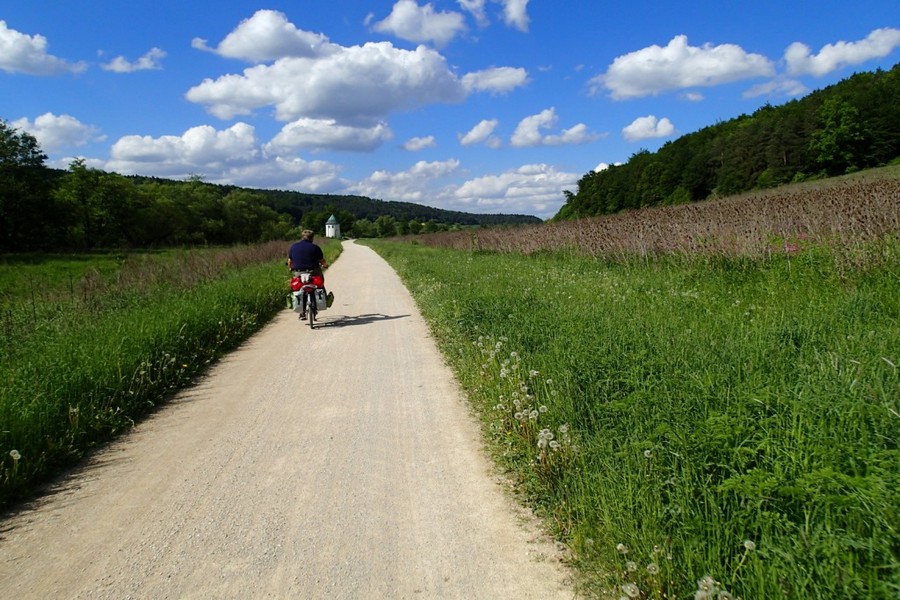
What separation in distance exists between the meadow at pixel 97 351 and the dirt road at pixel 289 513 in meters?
0.31

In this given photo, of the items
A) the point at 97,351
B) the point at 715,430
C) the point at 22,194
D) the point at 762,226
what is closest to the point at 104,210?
the point at 22,194

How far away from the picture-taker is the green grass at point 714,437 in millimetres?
2150

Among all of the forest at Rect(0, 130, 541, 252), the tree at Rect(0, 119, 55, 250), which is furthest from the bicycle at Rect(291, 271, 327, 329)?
the tree at Rect(0, 119, 55, 250)

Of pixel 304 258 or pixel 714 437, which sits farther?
pixel 304 258

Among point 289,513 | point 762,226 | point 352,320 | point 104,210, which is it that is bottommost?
point 289,513

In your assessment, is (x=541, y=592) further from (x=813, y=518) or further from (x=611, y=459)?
(x=813, y=518)

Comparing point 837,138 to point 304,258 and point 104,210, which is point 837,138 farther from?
point 104,210

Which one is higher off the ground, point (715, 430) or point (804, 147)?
point (804, 147)

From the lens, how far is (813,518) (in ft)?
7.30

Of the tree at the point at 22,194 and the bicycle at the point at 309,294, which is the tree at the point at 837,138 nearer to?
the bicycle at the point at 309,294

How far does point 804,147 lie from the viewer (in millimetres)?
51906

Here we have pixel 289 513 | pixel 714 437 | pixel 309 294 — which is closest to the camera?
pixel 714 437

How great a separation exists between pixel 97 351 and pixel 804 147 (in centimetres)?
6203

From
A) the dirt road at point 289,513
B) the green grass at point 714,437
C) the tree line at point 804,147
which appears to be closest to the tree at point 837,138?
the tree line at point 804,147
